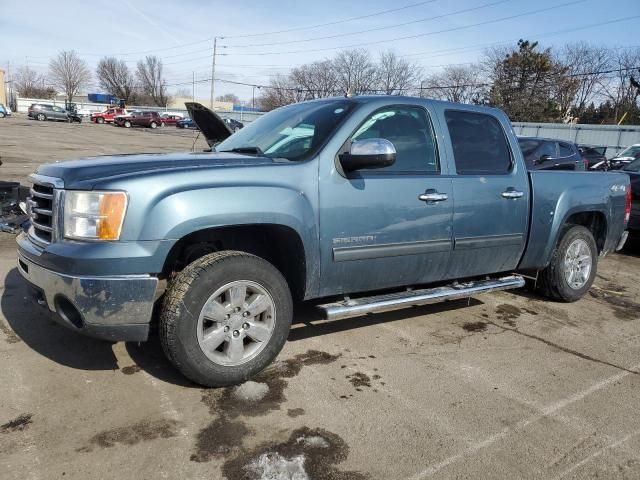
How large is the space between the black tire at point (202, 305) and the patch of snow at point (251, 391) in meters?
0.06

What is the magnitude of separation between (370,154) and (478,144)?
1.53 metres

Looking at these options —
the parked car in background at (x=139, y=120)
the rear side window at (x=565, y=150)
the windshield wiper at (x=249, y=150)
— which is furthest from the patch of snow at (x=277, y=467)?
the parked car in background at (x=139, y=120)

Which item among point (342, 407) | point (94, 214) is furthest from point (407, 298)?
point (94, 214)

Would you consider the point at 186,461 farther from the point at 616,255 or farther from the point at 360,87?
the point at 360,87

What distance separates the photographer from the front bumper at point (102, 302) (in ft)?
9.50

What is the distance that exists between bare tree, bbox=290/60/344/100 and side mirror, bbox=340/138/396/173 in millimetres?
65681

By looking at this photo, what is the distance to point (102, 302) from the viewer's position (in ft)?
9.57

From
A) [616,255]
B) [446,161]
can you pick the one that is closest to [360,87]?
[616,255]

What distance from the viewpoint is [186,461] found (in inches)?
102

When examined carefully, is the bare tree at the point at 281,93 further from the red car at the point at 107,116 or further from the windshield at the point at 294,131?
the windshield at the point at 294,131

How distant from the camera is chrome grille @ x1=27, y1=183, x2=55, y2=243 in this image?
124 inches

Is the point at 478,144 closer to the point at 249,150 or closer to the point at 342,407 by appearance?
the point at 249,150

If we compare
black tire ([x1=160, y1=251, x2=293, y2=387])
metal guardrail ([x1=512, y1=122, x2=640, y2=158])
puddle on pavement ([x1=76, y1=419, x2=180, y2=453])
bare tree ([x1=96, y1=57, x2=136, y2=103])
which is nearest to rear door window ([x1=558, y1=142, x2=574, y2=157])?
black tire ([x1=160, y1=251, x2=293, y2=387])

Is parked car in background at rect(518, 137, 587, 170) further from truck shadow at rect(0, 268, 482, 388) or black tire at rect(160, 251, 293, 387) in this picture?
black tire at rect(160, 251, 293, 387)
